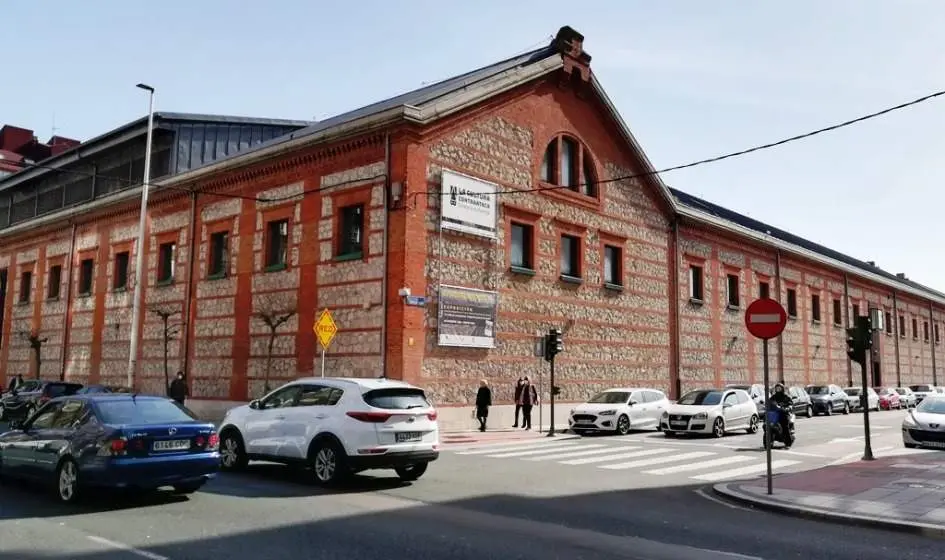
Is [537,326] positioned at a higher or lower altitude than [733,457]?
higher

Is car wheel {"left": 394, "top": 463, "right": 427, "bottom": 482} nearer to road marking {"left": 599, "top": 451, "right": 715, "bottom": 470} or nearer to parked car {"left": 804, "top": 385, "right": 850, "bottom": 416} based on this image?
road marking {"left": 599, "top": 451, "right": 715, "bottom": 470}

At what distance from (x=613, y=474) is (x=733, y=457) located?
4.23 metres

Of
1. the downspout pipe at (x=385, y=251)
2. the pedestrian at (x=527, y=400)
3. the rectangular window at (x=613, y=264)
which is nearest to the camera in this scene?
the downspout pipe at (x=385, y=251)

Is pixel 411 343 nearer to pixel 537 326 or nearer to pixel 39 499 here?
pixel 537 326

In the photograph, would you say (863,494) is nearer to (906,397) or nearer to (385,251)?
(385,251)

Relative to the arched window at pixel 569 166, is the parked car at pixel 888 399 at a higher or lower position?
lower

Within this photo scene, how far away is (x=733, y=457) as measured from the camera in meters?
16.7

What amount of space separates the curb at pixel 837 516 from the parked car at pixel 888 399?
3969 centimetres

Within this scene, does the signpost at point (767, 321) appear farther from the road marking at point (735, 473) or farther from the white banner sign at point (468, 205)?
the white banner sign at point (468, 205)

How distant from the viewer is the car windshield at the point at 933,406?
18906mm

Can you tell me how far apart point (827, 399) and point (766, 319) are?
29307mm

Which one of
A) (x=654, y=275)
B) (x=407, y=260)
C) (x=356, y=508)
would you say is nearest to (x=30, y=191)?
(x=407, y=260)

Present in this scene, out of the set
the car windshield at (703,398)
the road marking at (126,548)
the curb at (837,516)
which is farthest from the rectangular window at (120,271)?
the curb at (837,516)

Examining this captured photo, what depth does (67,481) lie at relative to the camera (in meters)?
9.79
